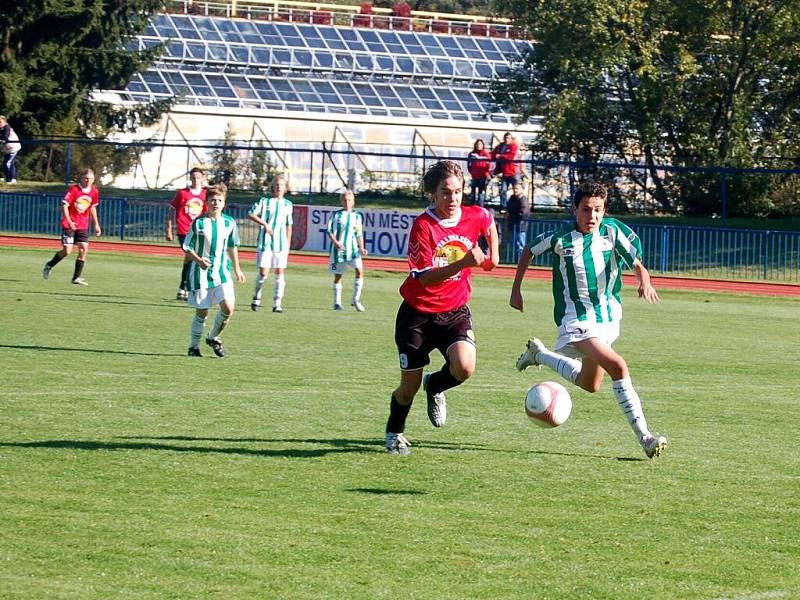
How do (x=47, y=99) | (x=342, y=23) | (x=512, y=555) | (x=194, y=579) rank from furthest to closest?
(x=342, y=23) < (x=47, y=99) < (x=512, y=555) < (x=194, y=579)

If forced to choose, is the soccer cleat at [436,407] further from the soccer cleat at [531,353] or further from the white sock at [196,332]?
the white sock at [196,332]

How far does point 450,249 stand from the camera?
8320 millimetres

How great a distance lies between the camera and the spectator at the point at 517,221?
30297mm

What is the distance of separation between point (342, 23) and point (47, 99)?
23.0 metres

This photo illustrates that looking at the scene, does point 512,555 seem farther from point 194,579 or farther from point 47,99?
point 47,99

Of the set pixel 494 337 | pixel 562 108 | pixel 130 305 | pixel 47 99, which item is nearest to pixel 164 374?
pixel 494 337

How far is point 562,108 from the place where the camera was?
3644cm

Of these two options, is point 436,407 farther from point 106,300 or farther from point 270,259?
point 106,300

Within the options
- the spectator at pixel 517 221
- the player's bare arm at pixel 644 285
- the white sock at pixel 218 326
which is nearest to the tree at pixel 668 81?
the spectator at pixel 517 221

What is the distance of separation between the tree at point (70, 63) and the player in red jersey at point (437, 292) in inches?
1331

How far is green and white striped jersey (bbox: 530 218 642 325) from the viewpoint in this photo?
8547mm

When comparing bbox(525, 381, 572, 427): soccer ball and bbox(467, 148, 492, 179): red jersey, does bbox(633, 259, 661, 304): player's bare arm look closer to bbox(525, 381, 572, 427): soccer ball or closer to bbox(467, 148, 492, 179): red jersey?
bbox(525, 381, 572, 427): soccer ball

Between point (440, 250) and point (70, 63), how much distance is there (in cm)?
3634

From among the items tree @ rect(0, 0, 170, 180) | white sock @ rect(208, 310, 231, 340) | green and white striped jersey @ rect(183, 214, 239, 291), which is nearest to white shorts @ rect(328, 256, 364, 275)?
green and white striped jersey @ rect(183, 214, 239, 291)
